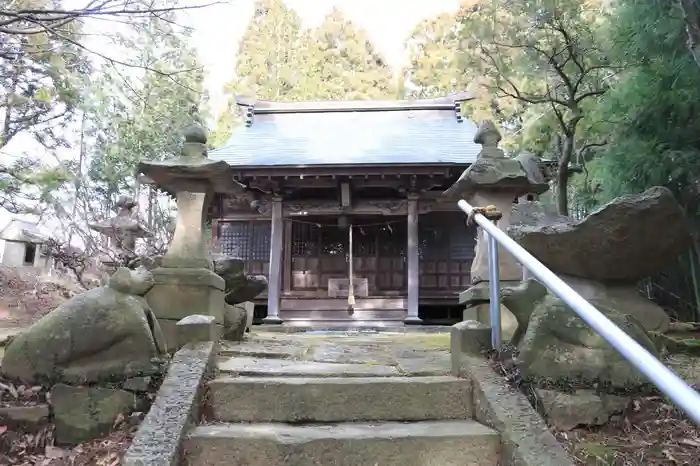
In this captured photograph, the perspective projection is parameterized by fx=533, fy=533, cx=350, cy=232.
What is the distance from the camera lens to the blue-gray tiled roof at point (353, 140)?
34.1 feet

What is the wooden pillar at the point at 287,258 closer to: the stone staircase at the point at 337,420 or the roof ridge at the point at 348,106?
the roof ridge at the point at 348,106

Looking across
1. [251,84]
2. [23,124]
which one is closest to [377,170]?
[23,124]

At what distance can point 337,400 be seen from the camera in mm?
2754

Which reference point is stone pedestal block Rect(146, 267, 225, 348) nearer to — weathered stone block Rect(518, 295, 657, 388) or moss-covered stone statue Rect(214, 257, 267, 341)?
moss-covered stone statue Rect(214, 257, 267, 341)

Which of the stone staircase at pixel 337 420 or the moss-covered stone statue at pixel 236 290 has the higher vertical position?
the moss-covered stone statue at pixel 236 290

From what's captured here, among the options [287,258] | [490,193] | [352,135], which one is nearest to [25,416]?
[490,193]

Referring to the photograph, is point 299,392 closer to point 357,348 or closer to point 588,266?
point 357,348

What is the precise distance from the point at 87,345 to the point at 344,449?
1.49 m

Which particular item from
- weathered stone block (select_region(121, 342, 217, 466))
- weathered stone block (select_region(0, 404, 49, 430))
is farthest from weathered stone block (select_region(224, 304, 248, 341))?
weathered stone block (select_region(0, 404, 49, 430))

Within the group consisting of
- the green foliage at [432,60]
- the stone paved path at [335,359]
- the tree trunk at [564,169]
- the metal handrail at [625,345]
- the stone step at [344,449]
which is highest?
the green foliage at [432,60]

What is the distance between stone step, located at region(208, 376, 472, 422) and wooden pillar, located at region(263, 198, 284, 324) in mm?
6995

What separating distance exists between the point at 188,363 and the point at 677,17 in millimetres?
6285

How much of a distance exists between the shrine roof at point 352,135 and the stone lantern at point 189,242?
4.94 metres

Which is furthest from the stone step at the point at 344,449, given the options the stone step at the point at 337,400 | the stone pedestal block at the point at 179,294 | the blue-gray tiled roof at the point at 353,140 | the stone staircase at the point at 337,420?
the blue-gray tiled roof at the point at 353,140
